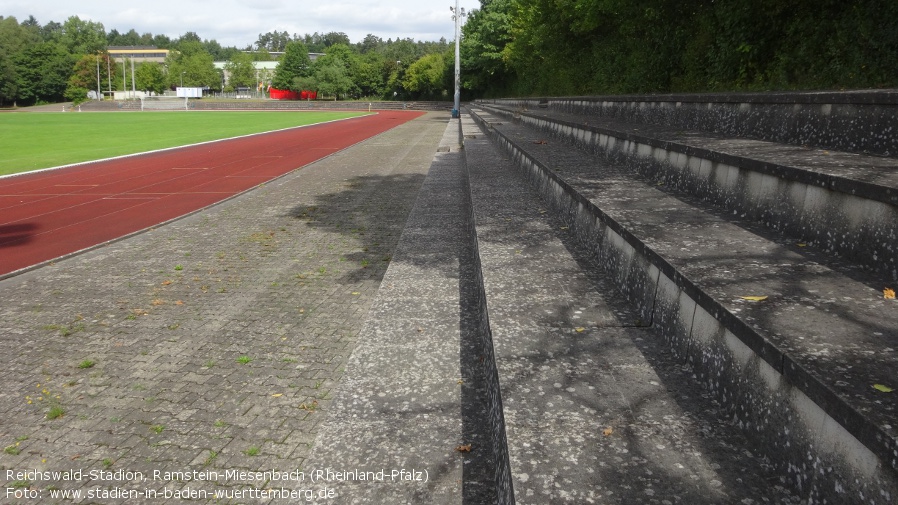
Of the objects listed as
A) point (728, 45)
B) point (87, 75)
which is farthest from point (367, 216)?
point (87, 75)

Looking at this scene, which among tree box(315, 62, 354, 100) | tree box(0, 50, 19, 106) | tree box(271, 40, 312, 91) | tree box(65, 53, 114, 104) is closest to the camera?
tree box(0, 50, 19, 106)

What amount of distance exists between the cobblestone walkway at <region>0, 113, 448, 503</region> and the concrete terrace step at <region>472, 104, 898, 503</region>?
6.63 ft

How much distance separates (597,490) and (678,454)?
0.35 meters

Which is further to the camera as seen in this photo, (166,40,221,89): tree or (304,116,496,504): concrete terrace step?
A: (166,40,221,89): tree

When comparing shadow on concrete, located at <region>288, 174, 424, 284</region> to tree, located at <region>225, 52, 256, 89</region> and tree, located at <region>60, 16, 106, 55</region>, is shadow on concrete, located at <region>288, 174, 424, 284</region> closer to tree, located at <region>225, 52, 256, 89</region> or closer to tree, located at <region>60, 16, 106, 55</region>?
tree, located at <region>225, 52, 256, 89</region>

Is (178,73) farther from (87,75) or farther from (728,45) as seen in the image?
(728,45)

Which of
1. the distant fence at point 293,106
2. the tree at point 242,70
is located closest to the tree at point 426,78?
the distant fence at point 293,106

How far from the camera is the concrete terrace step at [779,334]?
157 cm

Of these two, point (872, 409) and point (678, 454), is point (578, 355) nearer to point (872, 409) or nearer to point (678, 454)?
point (678, 454)

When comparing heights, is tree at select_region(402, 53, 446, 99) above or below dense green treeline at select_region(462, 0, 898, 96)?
above

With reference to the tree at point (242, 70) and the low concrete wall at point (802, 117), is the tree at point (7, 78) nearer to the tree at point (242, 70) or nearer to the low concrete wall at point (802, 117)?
the tree at point (242, 70)

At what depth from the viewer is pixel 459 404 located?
11.0 feet

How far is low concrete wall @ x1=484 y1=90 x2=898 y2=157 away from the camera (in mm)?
3377

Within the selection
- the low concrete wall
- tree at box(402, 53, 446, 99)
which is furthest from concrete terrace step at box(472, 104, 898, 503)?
tree at box(402, 53, 446, 99)
